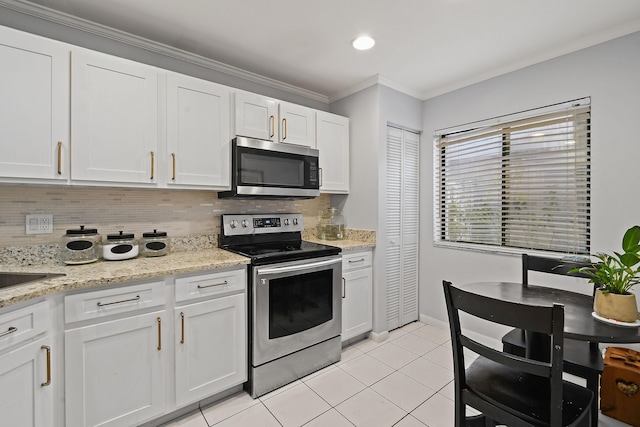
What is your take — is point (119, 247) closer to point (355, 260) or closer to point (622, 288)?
point (355, 260)

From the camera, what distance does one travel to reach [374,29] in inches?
80.8

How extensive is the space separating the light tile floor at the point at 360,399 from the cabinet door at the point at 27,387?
2.23ft

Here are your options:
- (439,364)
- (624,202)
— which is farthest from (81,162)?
(624,202)

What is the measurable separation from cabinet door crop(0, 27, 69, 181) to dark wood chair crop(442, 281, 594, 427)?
217 cm

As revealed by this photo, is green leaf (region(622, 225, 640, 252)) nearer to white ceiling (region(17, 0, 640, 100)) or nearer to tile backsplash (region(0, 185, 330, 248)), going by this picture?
white ceiling (region(17, 0, 640, 100))

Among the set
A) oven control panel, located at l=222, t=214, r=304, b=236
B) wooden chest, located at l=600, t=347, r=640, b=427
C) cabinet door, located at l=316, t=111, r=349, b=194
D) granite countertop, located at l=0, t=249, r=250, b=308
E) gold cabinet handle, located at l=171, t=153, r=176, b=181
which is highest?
cabinet door, located at l=316, t=111, r=349, b=194

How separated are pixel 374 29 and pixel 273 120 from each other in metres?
1.02

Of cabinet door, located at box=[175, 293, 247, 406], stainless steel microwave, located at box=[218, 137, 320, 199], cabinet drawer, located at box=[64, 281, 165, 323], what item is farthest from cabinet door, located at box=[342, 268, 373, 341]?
cabinet drawer, located at box=[64, 281, 165, 323]

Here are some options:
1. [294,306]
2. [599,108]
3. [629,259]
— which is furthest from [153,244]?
[599,108]

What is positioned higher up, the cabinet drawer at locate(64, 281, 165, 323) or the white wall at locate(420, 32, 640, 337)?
the white wall at locate(420, 32, 640, 337)

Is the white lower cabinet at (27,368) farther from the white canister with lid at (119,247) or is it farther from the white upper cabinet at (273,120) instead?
the white upper cabinet at (273,120)

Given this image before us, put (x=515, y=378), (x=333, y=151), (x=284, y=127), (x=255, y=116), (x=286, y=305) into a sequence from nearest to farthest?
(x=515, y=378) < (x=286, y=305) < (x=255, y=116) < (x=284, y=127) < (x=333, y=151)

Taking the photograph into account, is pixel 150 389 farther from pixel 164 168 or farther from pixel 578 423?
pixel 578 423

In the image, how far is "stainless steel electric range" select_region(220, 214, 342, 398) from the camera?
6.67 feet
